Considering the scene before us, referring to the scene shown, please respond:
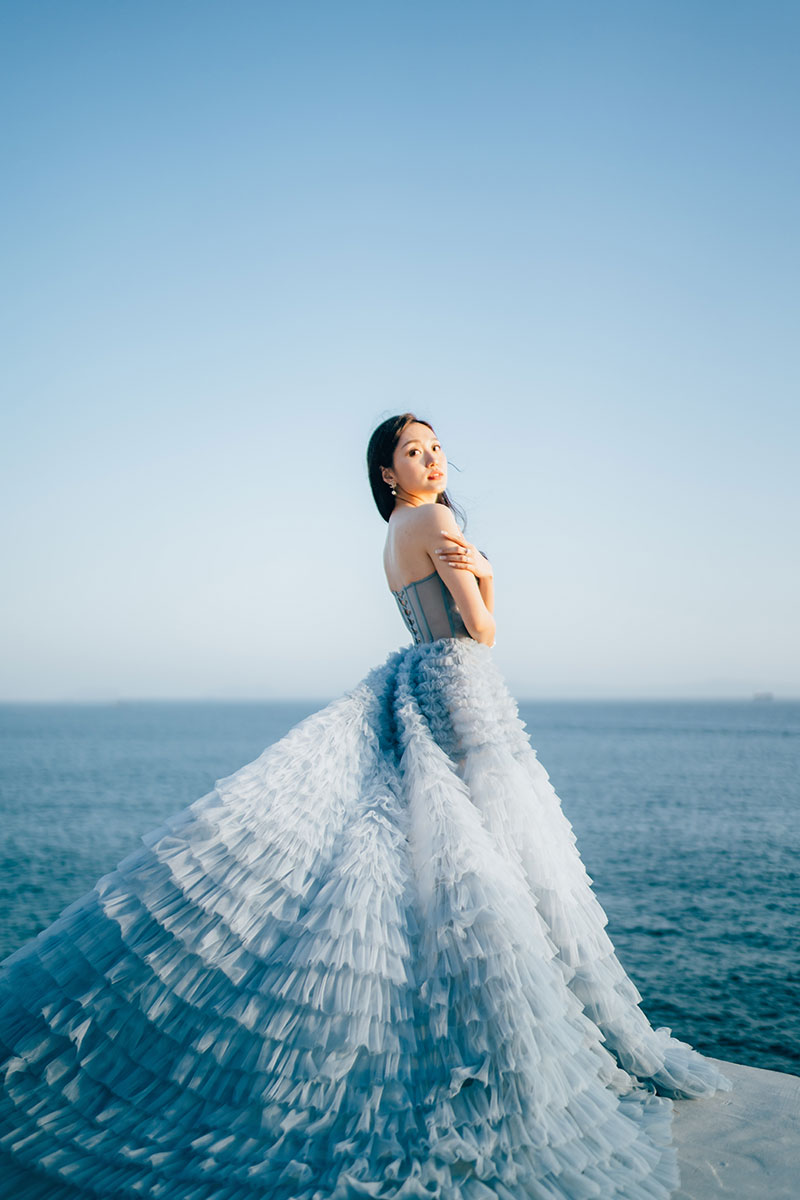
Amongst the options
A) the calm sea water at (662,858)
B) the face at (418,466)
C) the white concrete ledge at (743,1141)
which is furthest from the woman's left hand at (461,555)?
the calm sea water at (662,858)

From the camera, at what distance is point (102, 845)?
60.5 ft

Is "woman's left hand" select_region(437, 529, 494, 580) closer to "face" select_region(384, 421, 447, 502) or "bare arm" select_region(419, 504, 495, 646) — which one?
"bare arm" select_region(419, 504, 495, 646)

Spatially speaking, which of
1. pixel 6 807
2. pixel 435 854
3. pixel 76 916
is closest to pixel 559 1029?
pixel 435 854

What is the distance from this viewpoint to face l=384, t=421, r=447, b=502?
399 cm

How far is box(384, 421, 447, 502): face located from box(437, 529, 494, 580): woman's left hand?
0.42 metres

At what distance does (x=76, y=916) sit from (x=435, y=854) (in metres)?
1.32

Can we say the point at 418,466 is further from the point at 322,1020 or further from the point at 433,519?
the point at 322,1020

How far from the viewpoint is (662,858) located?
1686 cm

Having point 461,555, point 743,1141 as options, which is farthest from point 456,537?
point 743,1141

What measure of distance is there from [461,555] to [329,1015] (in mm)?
1920

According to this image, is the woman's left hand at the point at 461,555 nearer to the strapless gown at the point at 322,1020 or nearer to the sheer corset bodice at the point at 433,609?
the sheer corset bodice at the point at 433,609

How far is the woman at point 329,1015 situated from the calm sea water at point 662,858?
17.4ft

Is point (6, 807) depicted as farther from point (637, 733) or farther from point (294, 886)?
point (637, 733)

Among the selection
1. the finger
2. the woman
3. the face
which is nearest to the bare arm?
the finger
